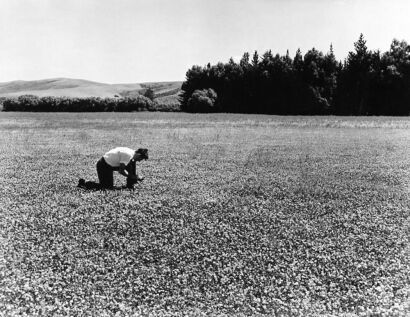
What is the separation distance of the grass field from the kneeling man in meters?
0.75

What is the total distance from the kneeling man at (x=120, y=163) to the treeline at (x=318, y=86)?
7760 centimetres

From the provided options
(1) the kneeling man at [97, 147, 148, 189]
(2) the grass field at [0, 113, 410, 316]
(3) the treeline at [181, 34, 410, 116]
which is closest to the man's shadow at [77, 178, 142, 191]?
(1) the kneeling man at [97, 147, 148, 189]

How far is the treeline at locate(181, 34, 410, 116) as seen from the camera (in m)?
87.9

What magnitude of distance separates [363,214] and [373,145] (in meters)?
23.0

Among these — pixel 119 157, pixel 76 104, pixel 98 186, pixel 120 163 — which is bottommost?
pixel 98 186

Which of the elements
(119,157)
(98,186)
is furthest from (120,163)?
(98,186)

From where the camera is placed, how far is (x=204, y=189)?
16172 millimetres

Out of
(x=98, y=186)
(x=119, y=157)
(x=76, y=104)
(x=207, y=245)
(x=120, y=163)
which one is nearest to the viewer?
(x=207, y=245)

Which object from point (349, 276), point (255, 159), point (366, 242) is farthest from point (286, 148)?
point (349, 276)

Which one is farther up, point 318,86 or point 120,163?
point 318,86

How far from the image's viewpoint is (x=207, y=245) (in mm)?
9711

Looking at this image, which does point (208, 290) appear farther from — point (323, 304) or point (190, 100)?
point (190, 100)

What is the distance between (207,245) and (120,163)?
5.81 metres

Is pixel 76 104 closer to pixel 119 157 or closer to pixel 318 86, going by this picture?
pixel 318 86
